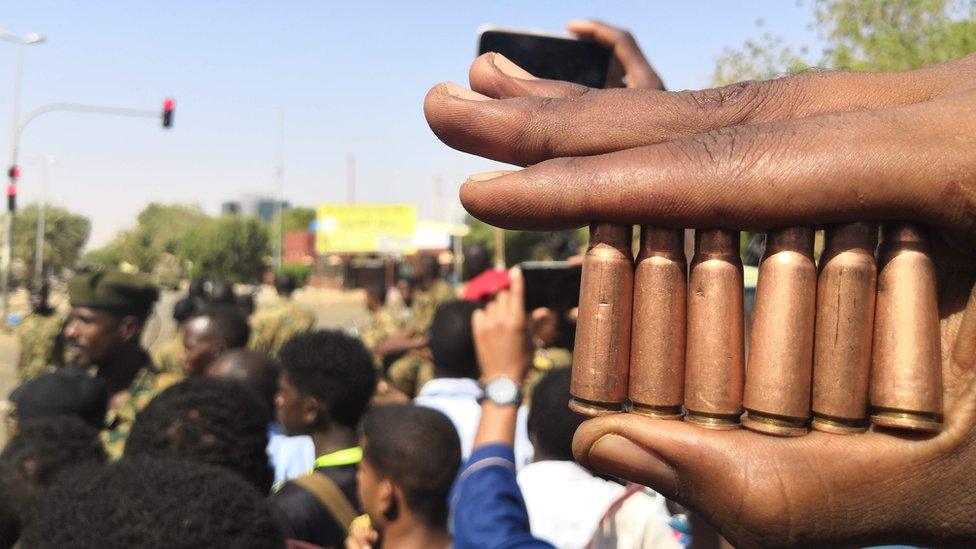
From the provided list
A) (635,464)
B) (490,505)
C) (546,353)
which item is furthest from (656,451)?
(546,353)

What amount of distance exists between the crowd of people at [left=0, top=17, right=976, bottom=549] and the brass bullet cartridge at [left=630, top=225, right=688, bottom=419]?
1.3 inches

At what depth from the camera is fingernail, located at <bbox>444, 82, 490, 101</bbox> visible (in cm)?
113

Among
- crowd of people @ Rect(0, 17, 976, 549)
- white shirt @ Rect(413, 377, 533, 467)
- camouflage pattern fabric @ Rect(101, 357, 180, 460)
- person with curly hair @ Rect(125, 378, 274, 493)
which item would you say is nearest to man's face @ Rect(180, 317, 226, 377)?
camouflage pattern fabric @ Rect(101, 357, 180, 460)

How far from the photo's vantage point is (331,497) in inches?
119

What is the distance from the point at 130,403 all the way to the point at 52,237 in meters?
53.8

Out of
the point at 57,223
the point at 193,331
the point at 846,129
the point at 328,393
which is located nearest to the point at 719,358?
the point at 846,129

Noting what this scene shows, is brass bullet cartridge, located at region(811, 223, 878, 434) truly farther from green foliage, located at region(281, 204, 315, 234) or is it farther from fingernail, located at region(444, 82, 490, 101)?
green foliage, located at region(281, 204, 315, 234)

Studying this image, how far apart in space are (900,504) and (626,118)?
0.62 metres

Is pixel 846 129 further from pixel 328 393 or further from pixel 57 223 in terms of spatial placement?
pixel 57 223

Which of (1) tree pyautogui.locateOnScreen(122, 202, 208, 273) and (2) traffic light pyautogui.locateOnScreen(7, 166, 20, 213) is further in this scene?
(1) tree pyautogui.locateOnScreen(122, 202, 208, 273)

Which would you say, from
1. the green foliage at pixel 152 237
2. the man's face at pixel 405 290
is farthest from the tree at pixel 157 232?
the man's face at pixel 405 290

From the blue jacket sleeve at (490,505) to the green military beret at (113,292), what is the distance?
3.54m

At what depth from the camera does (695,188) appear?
101 cm

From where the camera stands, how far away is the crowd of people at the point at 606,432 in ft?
3.26
